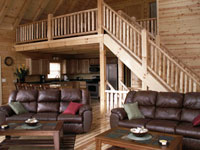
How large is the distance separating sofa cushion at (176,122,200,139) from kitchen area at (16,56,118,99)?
18.9ft

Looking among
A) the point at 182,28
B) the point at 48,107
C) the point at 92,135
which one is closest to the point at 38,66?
the point at 48,107

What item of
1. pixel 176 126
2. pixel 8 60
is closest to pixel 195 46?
pixel 176 126

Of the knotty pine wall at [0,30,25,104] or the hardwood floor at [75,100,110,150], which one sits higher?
the knotty pine wall at [0,30,25,104]

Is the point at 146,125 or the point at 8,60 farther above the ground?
the point at 8,60

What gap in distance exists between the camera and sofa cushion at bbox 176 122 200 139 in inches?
135

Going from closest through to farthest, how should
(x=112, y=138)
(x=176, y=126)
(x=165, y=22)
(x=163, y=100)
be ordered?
(x=112, y=138)
(x=176, y=126)
(x=163, y=100)
(x=165, y=22)

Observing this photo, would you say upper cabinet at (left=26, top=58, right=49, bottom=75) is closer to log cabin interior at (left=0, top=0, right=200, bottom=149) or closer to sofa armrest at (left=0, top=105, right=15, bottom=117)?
log cabin interior at (left=0, top=0, right=200, bottom=149)

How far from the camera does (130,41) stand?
18.8ft

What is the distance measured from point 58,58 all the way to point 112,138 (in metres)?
8.14

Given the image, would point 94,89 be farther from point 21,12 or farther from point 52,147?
point 52,147

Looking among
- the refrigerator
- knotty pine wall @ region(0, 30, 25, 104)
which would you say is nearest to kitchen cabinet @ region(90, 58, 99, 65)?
the refrigerator

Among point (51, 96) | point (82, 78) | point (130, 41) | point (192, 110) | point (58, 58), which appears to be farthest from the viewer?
point (82, 78)

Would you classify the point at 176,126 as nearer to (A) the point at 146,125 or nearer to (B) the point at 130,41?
(A) the point at 146,125

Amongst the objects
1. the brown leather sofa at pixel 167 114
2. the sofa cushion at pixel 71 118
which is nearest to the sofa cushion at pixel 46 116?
the sofa cushion at pixel 71 118
